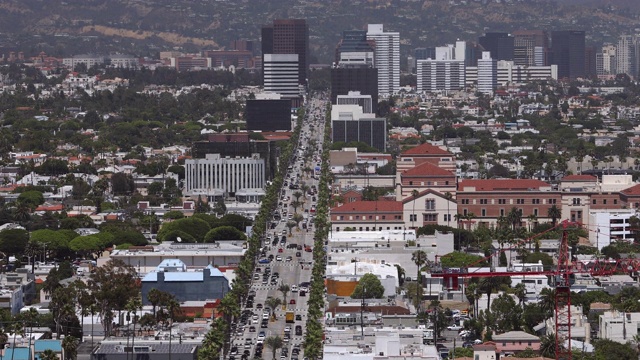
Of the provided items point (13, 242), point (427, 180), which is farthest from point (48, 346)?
point (427, 180)

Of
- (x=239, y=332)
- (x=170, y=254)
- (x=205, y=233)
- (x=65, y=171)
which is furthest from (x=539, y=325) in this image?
(x=65, y=171)

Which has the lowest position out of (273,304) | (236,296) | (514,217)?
(273,304)

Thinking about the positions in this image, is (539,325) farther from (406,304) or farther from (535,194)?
(535,194)

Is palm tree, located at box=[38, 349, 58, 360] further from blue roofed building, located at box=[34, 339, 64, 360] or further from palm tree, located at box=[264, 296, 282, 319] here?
palm tree, located at box=[264, 296, 282, 319]

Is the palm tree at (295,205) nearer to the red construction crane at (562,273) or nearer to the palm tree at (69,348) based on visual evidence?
the red construction crane at (562,273)

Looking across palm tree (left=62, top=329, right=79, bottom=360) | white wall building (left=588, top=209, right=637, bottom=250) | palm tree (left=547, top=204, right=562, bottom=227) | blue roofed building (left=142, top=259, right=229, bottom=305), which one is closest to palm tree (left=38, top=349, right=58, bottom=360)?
palm tree (left=62, top=329, right=79, bottom=360)

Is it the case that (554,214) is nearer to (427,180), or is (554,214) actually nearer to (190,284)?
(427,180)
